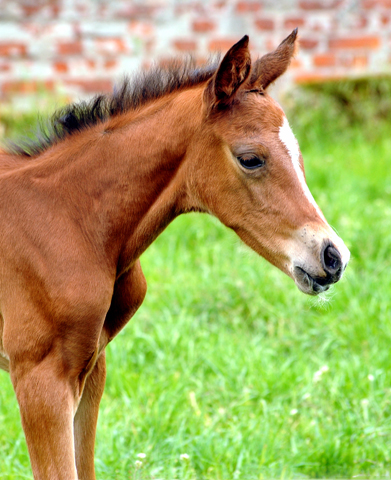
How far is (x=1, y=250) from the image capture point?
2330 millimetres

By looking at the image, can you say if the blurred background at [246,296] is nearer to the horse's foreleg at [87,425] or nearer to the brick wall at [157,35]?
the brick wall at [157,35]

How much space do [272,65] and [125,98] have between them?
56 cm

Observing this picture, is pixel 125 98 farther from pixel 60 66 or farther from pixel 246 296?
pixel 60 66

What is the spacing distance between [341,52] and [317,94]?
60 centimetres

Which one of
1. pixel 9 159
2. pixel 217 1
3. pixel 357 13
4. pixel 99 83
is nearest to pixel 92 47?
pixel 99 83

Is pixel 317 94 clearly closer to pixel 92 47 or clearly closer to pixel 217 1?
pixel 217 1

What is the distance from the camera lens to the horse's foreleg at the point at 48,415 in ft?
7.20

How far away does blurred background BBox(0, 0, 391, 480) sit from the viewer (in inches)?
123

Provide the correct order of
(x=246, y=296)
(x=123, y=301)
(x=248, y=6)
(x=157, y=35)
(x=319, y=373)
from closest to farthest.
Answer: (x=123, y=301) < (x=319, y=373) < (x=246, y=296) < (x=157, y=35) < (x=248, y=6)

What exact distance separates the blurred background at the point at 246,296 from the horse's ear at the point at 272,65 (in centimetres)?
60

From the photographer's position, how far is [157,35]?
6895 mm

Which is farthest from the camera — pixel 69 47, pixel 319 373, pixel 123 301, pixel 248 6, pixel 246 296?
pixel 248 6

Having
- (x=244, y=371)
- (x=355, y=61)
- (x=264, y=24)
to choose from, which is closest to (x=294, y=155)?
(x=244, y=371)

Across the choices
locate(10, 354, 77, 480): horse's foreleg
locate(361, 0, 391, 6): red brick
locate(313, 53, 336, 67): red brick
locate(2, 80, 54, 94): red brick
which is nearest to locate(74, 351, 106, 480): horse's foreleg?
locate(10, 354, 77, 480): horse's foreleg
